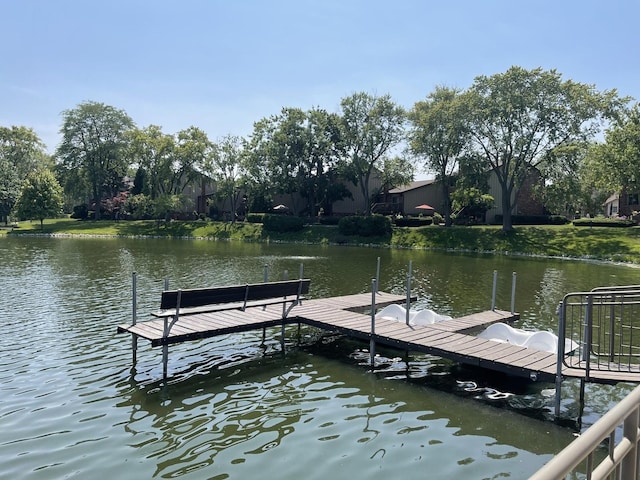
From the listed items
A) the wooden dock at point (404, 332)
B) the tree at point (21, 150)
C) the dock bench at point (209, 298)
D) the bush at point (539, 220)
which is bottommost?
the wooden dock at point (404, 332)

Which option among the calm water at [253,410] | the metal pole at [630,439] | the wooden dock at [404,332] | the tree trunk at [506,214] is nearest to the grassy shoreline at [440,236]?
the tree trunk at [506,214]

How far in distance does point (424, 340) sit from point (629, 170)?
3961 cm

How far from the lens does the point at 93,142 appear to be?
78625 mm

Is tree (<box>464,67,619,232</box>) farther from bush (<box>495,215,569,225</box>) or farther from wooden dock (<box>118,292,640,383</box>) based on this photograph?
wooden dock (<box>118,292,640,383</box>)

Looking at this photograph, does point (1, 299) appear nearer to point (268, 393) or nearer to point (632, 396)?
point (268, 393)

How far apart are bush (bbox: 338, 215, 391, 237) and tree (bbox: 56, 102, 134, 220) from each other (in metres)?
41.2

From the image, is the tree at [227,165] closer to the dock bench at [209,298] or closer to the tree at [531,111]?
the tree at [531,111]

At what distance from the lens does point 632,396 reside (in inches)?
114

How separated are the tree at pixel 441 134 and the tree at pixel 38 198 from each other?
46.6m

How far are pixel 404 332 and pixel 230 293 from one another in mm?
3997

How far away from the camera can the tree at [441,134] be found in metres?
50.2

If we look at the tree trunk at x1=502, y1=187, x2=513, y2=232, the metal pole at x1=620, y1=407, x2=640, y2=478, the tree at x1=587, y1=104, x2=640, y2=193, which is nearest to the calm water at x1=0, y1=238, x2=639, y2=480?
the metal pole at x1=620, y1=407, x2=640, y2=478

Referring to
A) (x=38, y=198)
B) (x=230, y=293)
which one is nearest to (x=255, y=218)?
(x=38, y=198)

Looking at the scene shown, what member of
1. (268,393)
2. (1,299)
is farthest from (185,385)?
(1,299)
